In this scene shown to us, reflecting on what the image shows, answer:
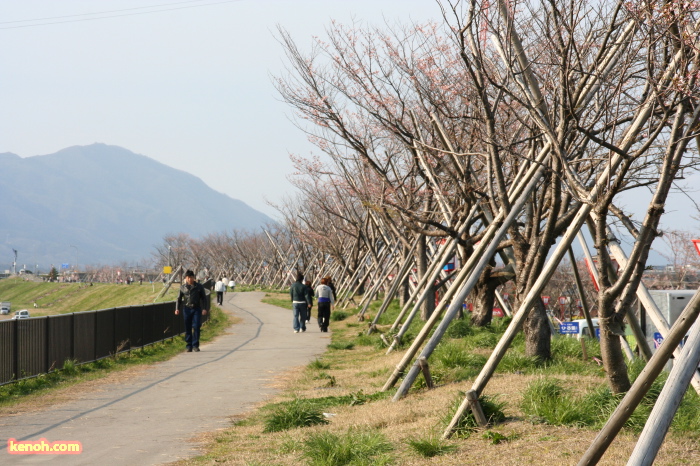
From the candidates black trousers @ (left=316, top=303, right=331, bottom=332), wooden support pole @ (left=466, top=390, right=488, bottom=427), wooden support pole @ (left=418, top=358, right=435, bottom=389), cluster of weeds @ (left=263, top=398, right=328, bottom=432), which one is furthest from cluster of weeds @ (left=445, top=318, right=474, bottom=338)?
black trousers @ (left=316, top=303, right=331, bottom=332)

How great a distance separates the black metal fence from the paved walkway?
1.26m

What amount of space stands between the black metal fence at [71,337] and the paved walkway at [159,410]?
4.13 ft

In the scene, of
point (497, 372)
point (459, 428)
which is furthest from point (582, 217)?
point (497, 372)

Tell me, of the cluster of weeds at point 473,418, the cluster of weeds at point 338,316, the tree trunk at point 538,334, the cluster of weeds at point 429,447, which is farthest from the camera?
the cluster of weeds at point 338,316

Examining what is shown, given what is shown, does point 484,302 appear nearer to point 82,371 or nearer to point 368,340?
point 368,340

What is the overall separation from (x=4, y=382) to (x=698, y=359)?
9.87 metres

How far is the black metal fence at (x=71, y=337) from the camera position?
11.5m

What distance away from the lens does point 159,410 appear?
948cm

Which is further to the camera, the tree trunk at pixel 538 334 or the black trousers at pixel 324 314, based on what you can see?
the black trousers at pixel 324 314

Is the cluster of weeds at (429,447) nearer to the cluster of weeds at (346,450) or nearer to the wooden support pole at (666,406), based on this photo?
Answer: the cluster of weeds at (346,450)

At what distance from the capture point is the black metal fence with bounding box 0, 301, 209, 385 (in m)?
11.5

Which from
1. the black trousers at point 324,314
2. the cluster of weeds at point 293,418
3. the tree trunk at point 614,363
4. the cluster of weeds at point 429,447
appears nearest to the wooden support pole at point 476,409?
the cluster of weeds at point 429,447

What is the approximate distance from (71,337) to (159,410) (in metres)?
4.89

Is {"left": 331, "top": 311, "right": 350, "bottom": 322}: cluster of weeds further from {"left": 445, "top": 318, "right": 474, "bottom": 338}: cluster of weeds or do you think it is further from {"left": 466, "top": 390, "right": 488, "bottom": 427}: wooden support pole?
{"left": 466, "top": 390, "right": 488, "bottom": 427}: wooden support pole
